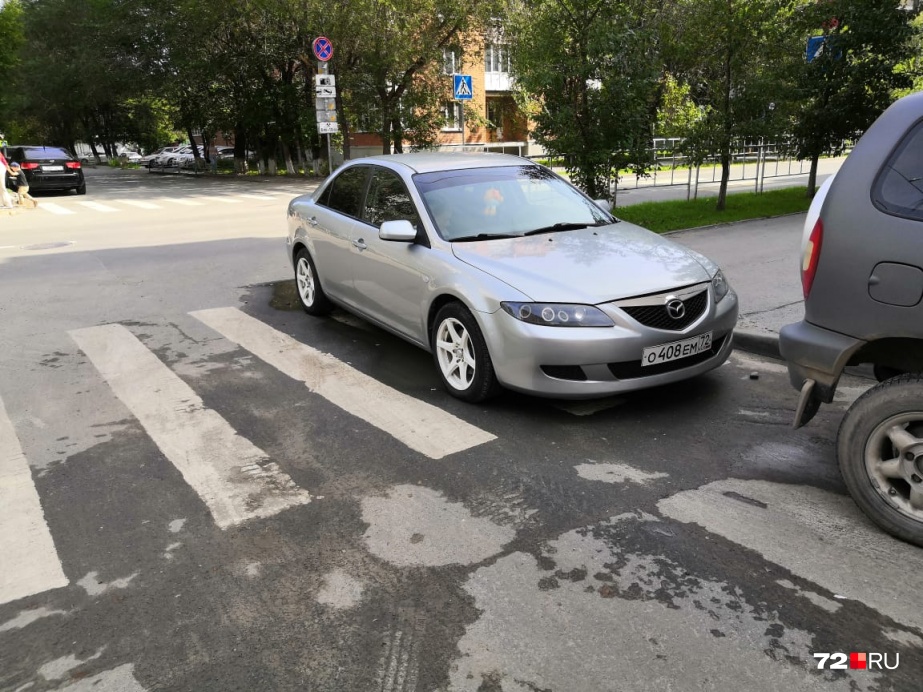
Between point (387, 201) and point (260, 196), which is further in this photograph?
point (260, 196)

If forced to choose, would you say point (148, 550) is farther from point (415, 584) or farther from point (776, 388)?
point (776, 388)

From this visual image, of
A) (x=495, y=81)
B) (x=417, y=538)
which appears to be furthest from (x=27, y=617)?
(x=495, y=81)

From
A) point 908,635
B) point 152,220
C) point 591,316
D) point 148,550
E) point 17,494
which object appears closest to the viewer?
point 908,635

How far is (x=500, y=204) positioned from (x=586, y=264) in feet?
3.88

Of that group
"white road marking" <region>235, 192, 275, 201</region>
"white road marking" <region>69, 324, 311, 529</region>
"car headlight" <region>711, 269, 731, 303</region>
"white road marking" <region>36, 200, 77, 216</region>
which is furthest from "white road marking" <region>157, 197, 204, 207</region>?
"car headlight" <region>711, 269, 731, 303</region>

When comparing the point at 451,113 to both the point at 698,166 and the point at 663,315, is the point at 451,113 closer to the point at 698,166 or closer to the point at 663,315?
the point at 698,166

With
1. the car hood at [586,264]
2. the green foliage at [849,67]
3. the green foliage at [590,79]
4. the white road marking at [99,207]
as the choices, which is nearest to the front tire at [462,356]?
the car hood at [586,264]

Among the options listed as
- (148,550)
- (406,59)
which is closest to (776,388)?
(148,550)

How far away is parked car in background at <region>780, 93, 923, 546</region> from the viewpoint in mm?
3232

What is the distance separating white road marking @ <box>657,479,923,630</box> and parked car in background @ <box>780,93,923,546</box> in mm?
151

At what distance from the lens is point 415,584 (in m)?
3.17

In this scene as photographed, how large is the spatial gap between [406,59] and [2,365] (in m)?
22.5

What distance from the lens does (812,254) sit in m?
3.55

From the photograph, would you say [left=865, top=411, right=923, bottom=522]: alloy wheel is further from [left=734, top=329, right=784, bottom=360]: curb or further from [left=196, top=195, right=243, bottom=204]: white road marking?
[left=196, top=195, right=243, bottom=204]: white road marking
